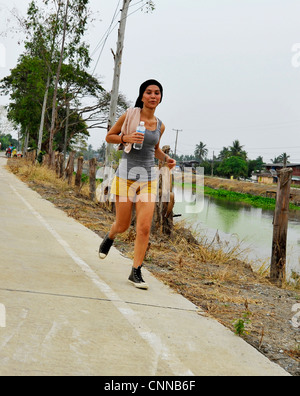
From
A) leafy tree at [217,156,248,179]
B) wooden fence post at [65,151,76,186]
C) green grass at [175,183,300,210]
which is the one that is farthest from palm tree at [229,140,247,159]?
wooden fence post at [65,151,76,186]

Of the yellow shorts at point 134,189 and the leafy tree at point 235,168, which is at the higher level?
the leafy tree at point 235,168

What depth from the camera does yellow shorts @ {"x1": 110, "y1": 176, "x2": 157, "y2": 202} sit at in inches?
193

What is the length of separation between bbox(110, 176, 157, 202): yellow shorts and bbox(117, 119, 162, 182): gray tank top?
54 mm

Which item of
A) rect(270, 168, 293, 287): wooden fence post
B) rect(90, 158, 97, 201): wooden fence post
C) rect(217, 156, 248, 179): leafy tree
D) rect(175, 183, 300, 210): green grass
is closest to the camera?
rect(270, 168, 293, 287): wooden fence post

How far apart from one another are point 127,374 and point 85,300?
1.43 metres

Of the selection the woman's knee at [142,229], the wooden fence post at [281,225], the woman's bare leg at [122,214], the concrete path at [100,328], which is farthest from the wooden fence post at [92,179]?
the woman's knee at [142,229]

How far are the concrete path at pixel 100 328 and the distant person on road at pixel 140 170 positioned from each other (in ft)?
1.70

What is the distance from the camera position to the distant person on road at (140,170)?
4824mm

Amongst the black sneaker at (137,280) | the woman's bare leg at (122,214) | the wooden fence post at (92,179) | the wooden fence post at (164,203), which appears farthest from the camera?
the wooden fence post at (92,179)

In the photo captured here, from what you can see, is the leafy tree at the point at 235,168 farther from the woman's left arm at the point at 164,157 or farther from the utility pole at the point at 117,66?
the woman's left arm at the point at 164,157

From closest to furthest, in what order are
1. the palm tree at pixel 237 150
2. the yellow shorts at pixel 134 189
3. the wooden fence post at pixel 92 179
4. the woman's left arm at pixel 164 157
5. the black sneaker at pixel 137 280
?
1. the black sneaker at pixel 137 280
2. the yellow shorts at pixel 134 189
3. the woman's left arm at pixel 164 157
4. the wooden fence post at pixel 92 179
5. the palm tree at pixel 237 150

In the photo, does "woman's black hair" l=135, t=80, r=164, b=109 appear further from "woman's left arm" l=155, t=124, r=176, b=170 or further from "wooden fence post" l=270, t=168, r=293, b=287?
"wooden fence post" l=270, t=168, r=293, b=287
